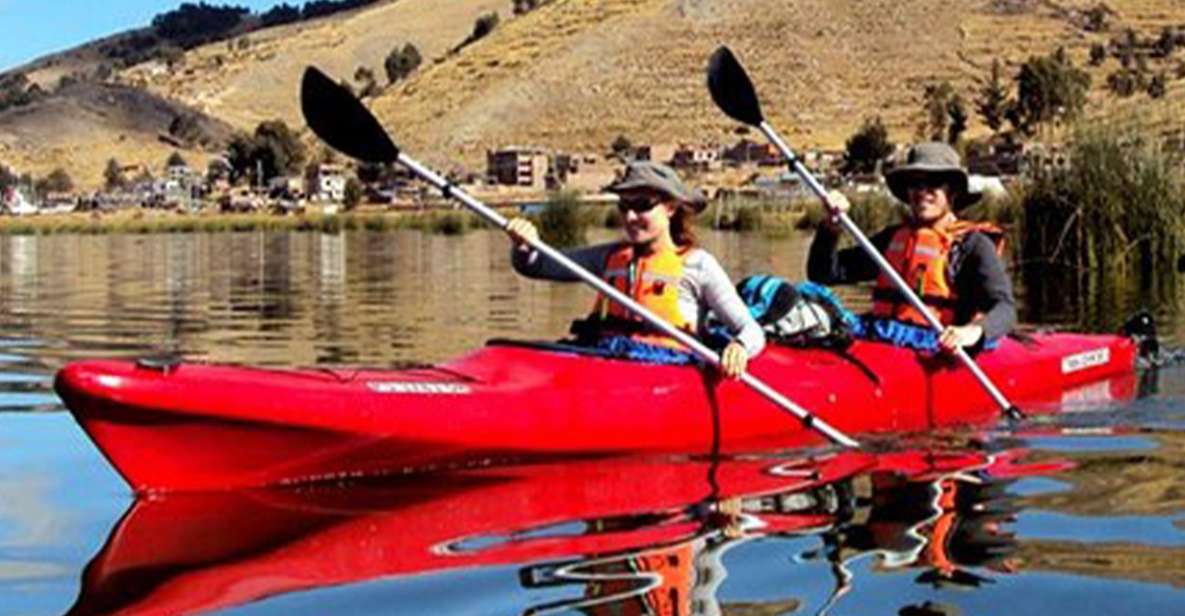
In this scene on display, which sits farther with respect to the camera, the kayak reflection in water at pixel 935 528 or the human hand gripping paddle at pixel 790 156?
the human hand gripping paddle at pixel 790 156

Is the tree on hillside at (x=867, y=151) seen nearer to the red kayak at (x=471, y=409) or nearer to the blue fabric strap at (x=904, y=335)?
the blue fabric strap at (x=904, y=335)

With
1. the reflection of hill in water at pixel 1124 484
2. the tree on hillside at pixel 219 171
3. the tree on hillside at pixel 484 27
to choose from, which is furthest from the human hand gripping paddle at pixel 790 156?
the tree on hillside at pixel 484 27

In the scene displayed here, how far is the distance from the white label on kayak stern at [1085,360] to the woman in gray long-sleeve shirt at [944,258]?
122cm

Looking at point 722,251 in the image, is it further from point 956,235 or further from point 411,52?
point 411,52

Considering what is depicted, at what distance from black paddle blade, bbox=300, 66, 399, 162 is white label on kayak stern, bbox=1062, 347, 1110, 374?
4.37 metres

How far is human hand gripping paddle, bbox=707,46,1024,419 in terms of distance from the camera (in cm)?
855

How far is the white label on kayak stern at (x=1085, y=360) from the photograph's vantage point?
390 inches

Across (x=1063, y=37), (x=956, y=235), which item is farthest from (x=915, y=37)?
(x=956, y=235)

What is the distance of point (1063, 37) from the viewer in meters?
90.3

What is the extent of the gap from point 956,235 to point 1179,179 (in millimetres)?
9771

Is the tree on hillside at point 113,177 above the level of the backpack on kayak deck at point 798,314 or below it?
above

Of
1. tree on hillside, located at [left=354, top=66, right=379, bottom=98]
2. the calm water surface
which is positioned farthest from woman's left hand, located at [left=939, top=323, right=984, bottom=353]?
tree on hillside, located at [left=354, top=66, right=379, bottom=98]

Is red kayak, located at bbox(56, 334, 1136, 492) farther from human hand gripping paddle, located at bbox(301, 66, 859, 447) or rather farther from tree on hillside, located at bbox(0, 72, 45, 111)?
tree on hillside, located at bbox(0, 72, 45, 111)

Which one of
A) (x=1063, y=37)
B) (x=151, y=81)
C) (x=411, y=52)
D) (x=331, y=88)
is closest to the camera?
(x=331, y=88)
